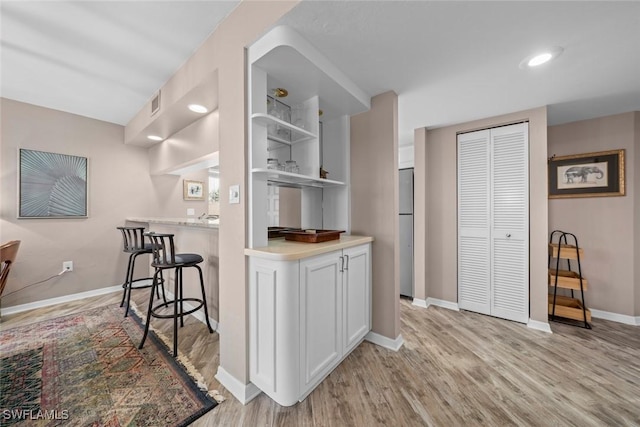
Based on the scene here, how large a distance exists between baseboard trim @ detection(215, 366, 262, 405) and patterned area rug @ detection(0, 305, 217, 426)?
0.13 m

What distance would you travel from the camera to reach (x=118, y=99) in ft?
9.25

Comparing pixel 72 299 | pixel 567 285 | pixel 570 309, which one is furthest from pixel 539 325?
pixel 72 299

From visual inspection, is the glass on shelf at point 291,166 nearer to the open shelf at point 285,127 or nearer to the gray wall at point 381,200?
the open shelf at point 285,127

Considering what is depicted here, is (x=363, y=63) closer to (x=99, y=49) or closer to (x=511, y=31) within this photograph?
(x=511, y=31)

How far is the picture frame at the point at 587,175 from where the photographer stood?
2.64m

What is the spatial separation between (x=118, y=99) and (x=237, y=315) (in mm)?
3017

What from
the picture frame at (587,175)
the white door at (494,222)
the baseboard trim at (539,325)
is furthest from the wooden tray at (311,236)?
the picture frame at (587,175)

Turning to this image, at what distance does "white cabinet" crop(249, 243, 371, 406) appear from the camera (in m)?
1.33

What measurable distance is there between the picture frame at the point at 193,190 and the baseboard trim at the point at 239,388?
324 cm

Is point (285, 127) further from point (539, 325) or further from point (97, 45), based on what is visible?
point (539, 325)

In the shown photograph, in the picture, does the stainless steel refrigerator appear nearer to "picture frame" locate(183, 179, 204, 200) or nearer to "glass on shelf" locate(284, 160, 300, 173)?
"glass on shelf" locate(284, 160, 300, 173)

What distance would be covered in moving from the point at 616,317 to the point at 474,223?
1.76 metres

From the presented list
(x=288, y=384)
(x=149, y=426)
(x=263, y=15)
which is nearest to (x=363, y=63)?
(x=263, y=15)

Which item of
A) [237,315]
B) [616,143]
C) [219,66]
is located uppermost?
[219,66]
